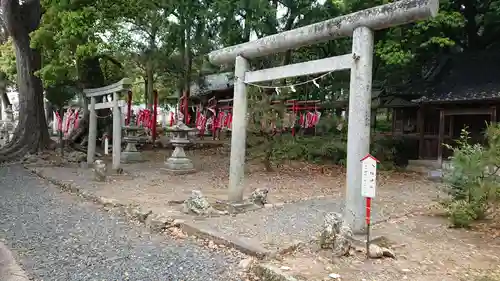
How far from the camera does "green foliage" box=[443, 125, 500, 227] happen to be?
5984 millimetres

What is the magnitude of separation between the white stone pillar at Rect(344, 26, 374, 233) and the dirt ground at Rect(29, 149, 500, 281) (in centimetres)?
67

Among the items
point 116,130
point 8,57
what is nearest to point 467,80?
point 116,130

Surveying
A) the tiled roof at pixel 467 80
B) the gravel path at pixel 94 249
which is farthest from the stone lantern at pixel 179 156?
the tiled roof at pixel 467 80

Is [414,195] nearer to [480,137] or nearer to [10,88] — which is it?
[480,137]

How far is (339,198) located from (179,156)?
6.03 metres

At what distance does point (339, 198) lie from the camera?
9062 millimetres

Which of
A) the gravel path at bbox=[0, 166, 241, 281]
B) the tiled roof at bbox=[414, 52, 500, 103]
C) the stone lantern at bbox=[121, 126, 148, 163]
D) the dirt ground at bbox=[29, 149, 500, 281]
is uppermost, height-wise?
the tiled roof at bbox=[414, 52, 500, 103]

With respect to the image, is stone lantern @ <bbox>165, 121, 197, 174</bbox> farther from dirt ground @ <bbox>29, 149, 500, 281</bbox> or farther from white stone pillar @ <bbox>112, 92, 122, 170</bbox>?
white stone pillar @ <bbox>112, 92, 122, 170</bbox>

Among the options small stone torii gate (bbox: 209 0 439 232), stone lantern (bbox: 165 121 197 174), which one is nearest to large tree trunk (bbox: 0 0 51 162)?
stone lantern (bbox: 165 121 197 174)

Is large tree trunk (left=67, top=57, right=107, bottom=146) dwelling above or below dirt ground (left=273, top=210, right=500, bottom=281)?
above

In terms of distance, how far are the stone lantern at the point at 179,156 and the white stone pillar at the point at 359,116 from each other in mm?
8202

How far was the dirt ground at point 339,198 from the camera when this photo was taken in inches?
171

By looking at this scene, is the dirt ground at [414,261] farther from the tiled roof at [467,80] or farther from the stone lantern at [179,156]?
the tiled roof at [467,80]

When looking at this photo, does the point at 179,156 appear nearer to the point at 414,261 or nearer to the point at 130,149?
the point at 130,149
